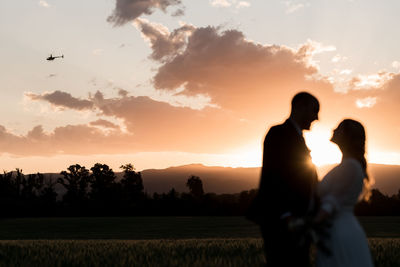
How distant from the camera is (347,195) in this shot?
5.36 metres

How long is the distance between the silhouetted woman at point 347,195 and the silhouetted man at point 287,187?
25cm

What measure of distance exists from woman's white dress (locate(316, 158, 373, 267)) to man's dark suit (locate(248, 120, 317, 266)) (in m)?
0.25

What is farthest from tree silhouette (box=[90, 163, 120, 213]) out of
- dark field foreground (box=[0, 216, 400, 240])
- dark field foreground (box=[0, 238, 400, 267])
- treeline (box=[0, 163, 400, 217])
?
dark field foreground (box=[0, 238, 400, 267])

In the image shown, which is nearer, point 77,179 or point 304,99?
point 304,99

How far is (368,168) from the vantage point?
5.64 metres

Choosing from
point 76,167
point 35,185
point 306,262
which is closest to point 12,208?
point 76,167

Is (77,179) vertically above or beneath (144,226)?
above

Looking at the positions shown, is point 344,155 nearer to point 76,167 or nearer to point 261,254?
point 261,254

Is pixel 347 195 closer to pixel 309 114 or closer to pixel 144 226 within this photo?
pixel 309 114

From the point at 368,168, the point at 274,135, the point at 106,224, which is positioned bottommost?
the point at 106,224

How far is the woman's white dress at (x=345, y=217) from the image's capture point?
533cm

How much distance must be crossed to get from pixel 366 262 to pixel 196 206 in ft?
192

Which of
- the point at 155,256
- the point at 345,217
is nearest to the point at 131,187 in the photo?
the point at 155,256

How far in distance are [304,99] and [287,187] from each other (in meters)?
0.93
